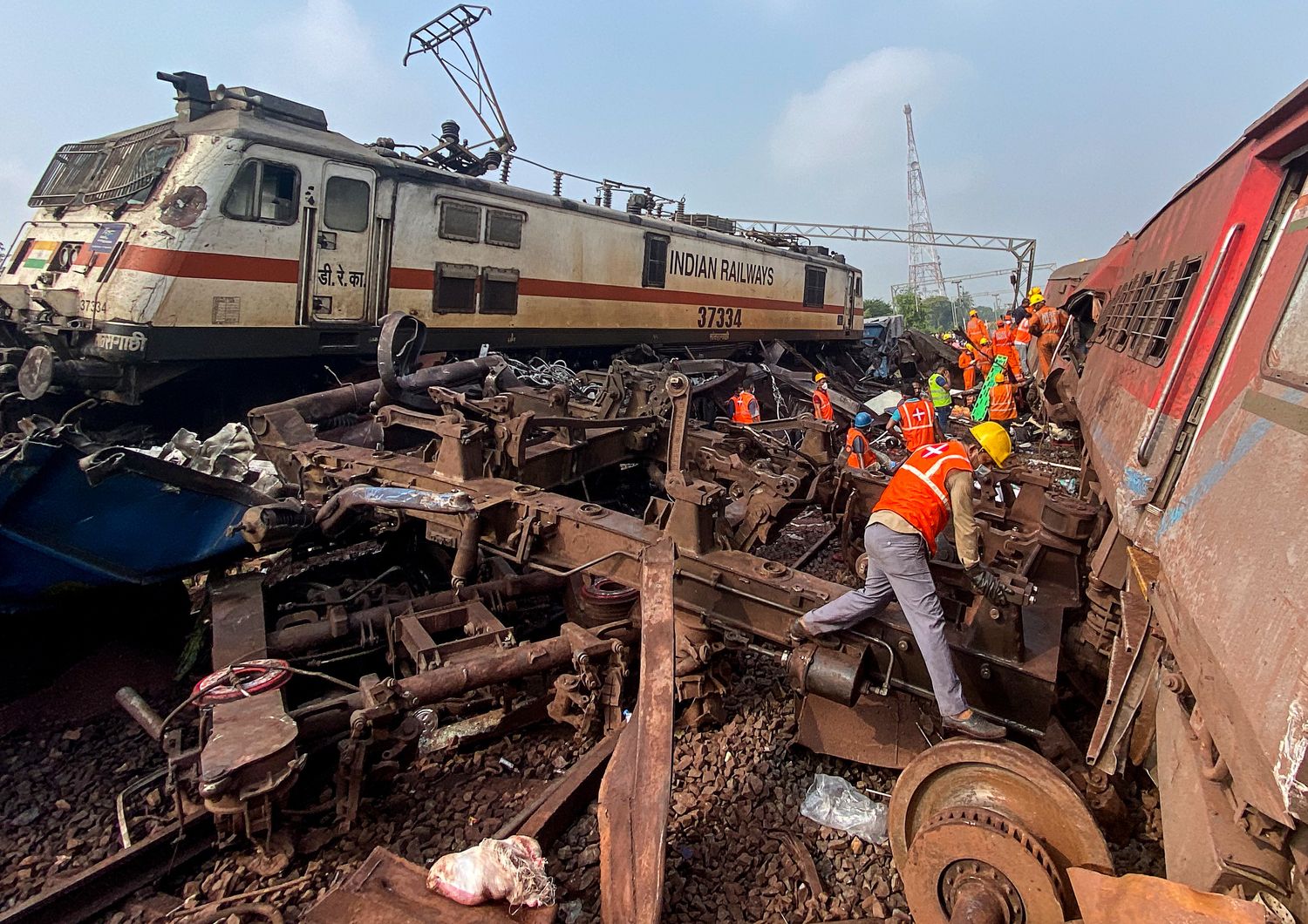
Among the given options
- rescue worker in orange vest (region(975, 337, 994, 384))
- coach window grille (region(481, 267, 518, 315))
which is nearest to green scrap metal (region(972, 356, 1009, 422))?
rescue worker in orange vest (region(975, 337, 994, 384))

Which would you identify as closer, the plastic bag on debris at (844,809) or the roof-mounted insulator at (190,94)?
the plastic bag on debris at (844,809)

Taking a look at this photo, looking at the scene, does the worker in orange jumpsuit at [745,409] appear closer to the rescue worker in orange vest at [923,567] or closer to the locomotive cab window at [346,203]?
the locomotive cab window at [346,203]

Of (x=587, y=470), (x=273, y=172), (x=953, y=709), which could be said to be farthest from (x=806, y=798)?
(x=273, y=172)

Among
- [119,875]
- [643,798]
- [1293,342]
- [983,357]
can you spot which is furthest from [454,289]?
[983,357]

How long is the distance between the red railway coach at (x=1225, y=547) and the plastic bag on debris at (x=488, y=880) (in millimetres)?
1782

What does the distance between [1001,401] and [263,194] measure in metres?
9.14

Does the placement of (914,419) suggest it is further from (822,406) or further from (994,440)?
(822,406)

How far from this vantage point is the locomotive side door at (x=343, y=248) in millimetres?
6625

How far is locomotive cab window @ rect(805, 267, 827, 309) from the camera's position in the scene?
16.0 m

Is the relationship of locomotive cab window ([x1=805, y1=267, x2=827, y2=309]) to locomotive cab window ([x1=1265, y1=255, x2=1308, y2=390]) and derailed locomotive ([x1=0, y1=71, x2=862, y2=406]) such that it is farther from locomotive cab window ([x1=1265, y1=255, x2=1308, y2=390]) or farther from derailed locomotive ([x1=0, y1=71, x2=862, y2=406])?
locomotive cab window ([x1=1265, y1=255, x2=1308, y2=390])

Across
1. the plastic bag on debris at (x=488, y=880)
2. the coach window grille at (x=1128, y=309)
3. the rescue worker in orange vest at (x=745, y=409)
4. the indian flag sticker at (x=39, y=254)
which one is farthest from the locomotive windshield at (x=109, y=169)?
the coach window grille at (x=1128, y=309)

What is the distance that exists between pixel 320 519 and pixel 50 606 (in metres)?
1.20

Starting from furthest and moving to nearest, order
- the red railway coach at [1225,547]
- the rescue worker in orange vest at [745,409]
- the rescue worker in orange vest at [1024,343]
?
the rescue worker in orange vest at [1024,343]
the rescue worker in orange vest at [745,409]
the red railway coach at [1225,547]

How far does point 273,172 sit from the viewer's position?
20.5ft
